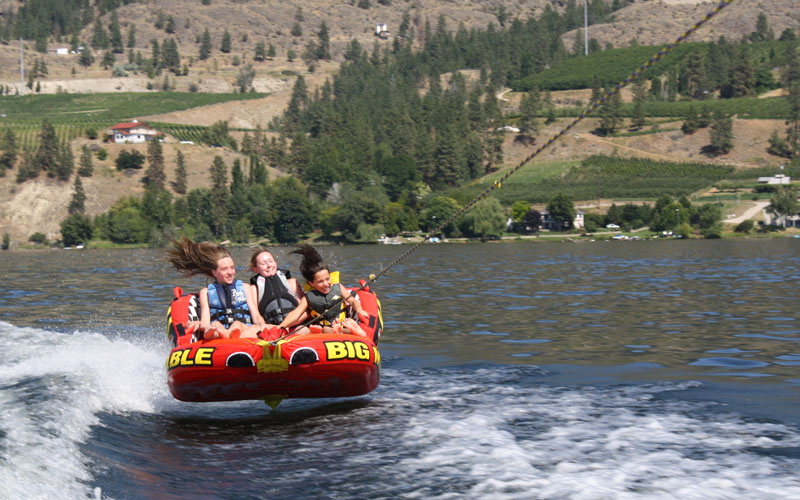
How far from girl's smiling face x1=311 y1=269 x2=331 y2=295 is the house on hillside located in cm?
16967

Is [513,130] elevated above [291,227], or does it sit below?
above

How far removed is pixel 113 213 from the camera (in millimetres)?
135375

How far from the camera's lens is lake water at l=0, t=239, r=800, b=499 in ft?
29.4

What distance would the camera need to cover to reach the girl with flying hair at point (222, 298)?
13.1 meters

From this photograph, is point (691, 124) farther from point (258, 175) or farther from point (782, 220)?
point (258, 175)

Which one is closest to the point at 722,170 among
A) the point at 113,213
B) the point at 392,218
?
the point at 392,218

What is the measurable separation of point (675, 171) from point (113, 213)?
3560 inches

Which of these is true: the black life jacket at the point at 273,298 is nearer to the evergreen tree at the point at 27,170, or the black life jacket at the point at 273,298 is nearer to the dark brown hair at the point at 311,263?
the dark brown hair at the point at 311,263

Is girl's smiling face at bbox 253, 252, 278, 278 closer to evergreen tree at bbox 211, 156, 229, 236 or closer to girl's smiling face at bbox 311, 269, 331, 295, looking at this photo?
girl's smiling face at bbox 311, 269, 331, 295

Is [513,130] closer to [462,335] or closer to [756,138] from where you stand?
[756,138]

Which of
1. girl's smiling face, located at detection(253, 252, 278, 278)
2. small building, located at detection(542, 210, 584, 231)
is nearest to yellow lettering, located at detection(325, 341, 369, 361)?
girl's smiling face, located at detection(253, 252, 278, 278)

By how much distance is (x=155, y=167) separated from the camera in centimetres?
15525

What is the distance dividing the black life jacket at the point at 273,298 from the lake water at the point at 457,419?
52.2 inches

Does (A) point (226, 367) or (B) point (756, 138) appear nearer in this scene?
(A) point (226, 367)
